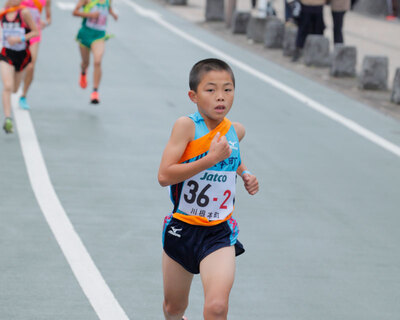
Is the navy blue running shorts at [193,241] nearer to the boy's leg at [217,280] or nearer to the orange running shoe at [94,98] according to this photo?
the boy's leg at [217,280]

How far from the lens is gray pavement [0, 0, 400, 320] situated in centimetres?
664

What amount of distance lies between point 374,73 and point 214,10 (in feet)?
34.0

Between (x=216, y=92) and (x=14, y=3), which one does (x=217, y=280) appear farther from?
A: (x=14, y=3)

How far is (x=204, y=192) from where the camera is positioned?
16.6 feet

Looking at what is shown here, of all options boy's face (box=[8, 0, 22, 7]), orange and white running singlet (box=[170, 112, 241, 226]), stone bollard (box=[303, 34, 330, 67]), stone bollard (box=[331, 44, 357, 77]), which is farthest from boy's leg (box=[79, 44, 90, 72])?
orange and white running singlet (box=[170, 112, 241, 226])

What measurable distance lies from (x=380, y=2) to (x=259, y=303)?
2579 cm

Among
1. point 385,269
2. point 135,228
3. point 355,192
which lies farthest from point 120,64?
point 385,269

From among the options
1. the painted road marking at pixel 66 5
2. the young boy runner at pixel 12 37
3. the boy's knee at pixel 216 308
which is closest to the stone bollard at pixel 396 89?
the young boy runner at pixel 12 37

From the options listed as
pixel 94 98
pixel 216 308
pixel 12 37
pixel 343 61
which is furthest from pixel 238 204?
pixel 343 61

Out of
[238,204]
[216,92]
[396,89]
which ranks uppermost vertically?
[216,92]

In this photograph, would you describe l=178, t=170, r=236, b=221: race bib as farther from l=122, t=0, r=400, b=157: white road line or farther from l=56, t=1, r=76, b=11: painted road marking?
l=56, t=1, r=76, b=11: painted road marking

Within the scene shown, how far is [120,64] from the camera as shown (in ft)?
58.8

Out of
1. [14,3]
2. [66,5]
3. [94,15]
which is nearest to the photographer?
[14,3]

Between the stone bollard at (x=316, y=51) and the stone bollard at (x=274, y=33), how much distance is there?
2127mm
